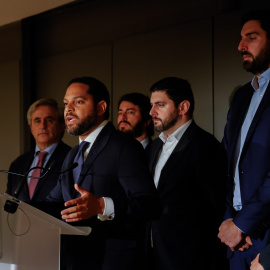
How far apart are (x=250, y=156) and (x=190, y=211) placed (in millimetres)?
569

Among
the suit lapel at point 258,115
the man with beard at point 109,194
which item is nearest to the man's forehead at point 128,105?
the man with beard at point 109,194

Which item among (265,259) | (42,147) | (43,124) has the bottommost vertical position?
(265,259)

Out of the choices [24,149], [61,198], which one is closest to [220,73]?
[61,198]

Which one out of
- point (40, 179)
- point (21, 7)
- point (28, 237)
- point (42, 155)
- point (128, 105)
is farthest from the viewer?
point (21, 7)

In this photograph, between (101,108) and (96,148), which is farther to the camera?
(101,108)

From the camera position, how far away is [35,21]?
18.5 feet

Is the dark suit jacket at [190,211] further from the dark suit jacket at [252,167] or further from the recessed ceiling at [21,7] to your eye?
the recessed ceiling at [21,7]

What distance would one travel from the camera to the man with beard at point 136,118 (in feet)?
12.1

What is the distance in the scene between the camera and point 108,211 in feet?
6.32

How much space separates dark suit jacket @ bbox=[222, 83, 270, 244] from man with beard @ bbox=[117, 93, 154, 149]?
1.33 m

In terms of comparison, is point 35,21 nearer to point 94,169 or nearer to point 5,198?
point 94,169

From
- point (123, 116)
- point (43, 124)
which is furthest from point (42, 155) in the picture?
point (123, 116)

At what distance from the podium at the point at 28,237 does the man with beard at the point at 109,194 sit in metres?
0.20

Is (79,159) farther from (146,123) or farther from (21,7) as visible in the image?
(21,7)
